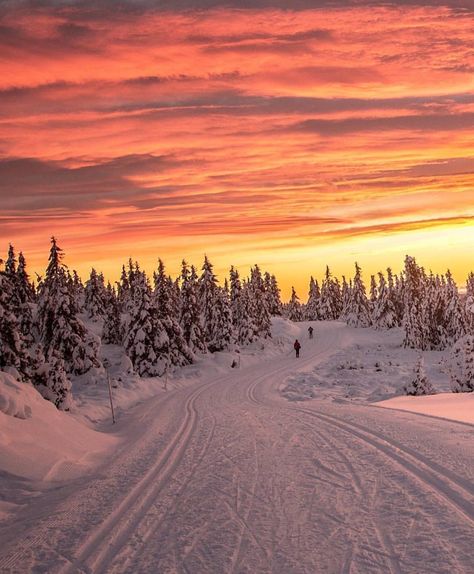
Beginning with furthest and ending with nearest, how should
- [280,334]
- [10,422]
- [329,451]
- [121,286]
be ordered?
[121,286]
[280,334]
[10,422]
[329,451]

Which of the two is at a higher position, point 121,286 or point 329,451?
point 121,286

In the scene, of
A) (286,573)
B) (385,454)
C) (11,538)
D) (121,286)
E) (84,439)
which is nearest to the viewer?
(286,573)

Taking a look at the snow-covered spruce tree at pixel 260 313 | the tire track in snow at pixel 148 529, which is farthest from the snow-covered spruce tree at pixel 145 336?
the tire track in snow at pixel 148 529

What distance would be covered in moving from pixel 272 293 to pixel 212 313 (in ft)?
184

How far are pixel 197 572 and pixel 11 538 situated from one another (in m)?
3.43

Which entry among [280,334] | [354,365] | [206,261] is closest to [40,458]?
[354,365]

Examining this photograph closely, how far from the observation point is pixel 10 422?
12109 mm

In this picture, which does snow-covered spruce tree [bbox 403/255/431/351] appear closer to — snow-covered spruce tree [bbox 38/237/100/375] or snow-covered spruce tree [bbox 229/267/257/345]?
snow-covered spruce tree [bbox 229/267/257/345]

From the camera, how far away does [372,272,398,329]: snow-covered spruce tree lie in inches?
3250

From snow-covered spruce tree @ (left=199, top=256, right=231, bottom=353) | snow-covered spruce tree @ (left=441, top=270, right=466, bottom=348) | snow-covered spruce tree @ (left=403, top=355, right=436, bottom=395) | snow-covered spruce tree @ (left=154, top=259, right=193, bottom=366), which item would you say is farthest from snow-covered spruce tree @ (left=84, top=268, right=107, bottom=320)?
snow-covered spruce tree @ (left=403, top=355, right=436, bottom=395)

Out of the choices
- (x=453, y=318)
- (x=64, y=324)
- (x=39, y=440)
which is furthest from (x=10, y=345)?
(x=453, y=318)

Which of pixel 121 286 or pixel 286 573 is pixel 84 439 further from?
pixel 121 286

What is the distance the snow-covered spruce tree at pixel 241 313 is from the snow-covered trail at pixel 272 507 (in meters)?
48.5

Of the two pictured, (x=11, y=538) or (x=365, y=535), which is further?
(x=11, y=538)
